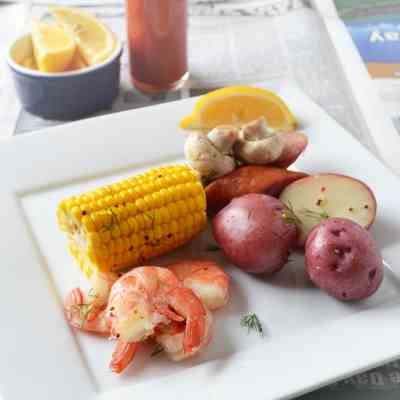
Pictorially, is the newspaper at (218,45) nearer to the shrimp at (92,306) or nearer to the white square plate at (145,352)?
the white square plate at (145,352)

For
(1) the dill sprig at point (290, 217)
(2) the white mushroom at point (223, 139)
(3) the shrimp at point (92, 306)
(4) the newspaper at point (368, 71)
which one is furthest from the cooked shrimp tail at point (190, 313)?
(4) the newspaper at point (368, 71)

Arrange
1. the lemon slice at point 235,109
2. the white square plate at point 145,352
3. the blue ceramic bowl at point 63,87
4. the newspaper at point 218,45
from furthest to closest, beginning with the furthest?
the newspaper at point 218,45, the blue ceramic bowl at point 63,87, the lemon slice at point 235,109, the white square plate at point 145,352

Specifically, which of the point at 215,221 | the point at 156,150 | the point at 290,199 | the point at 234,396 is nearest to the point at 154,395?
the point at 234,396

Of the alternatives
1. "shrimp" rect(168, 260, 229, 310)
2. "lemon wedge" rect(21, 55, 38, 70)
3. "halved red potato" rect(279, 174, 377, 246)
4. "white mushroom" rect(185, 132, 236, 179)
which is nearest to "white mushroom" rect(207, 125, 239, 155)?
"white mushroom" rect(185, 132, 236, 179)

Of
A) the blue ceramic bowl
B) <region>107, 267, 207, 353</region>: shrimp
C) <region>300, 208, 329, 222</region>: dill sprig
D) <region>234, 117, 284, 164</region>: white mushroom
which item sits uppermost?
<region>234, 117, 284, 164</region>: white mushroom

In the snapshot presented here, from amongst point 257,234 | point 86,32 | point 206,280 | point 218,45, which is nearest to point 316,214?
point 257,234

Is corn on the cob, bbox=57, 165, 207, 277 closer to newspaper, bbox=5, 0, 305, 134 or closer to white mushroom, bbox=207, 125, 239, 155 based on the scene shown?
white mushroom, bbox=207, 125, 239, 155
